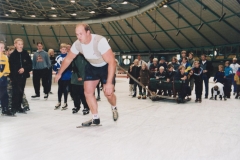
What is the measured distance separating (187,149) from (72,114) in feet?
8.54

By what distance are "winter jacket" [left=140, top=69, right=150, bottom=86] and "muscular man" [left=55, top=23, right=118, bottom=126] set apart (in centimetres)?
418

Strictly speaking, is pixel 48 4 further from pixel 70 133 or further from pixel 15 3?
pixel 70 133

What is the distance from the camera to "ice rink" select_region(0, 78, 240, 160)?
2369mm

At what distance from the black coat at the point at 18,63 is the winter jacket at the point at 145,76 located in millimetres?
4062

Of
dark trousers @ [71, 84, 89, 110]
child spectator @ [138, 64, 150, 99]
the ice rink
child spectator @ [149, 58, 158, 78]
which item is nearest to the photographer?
the ice rink

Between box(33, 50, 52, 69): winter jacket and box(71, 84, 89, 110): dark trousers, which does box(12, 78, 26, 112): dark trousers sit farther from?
box(33, 50, 52, 69): winter jacket

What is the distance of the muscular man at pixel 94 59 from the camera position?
317 centimetres

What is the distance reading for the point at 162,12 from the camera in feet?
65.5

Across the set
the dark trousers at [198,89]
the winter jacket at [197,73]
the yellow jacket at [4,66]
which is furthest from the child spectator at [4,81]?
the winter jacket at [197,73]

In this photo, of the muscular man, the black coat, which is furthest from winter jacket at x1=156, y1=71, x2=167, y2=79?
the black coat

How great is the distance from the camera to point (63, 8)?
74.9 feet

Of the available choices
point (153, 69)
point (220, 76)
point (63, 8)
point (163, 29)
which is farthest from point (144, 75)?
point (63, 8)

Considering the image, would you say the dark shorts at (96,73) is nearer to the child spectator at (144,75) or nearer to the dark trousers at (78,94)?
Result: the dark trousers at (78,94)

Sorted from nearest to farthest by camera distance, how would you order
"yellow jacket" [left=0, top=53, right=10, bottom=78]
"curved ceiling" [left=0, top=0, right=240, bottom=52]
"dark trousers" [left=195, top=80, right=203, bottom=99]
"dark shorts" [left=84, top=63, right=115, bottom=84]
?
"dark shorts" [left=84, top=63, right=115, bottom=84] → "yellow jacket" [left=0, top=53, right=10, bottom=78] → "dark trousers" [left=195, top=80, right=203, bottom=99] → "curved ceiling" [left=0, top=0, right=240, bottom=52]
